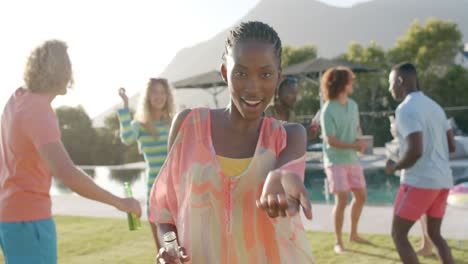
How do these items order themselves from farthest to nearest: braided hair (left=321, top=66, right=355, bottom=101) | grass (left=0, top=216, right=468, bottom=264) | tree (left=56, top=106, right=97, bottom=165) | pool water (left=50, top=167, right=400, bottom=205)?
tree (left=56, top=106, right=97, bottom=165), pool water (left=50, top=167, right=400, bottom=205), braided hair (left=321, top=66, right=355, bottom=101), grass (left=0, top=216, right=468, bottom=264)

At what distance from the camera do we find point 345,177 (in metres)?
5.14

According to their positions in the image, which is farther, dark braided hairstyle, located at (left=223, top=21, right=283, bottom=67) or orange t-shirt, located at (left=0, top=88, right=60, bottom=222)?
orange t-shirt, located at (left=0, top=88, right=60, bottom=222)

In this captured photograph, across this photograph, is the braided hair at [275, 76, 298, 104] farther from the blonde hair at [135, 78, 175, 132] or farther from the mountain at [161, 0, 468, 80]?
the mountain at [161, 0, 468, 80]

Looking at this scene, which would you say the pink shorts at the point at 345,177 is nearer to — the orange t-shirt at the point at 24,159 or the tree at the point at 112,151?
the orange t-shirt at the point at 24,159

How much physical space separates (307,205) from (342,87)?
4.20 metres

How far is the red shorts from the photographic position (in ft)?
12.1

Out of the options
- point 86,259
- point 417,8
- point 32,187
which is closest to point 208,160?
point 32,187

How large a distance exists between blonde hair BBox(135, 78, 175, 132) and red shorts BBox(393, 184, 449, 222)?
2175 millimetres

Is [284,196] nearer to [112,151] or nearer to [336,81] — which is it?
[336,81]

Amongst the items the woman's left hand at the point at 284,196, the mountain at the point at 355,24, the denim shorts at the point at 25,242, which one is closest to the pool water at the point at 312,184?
the denim shorts at the point at 25,242

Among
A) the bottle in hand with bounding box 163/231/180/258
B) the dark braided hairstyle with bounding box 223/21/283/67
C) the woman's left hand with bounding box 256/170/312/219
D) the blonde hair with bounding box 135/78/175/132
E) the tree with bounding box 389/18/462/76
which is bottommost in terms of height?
the bottle in hand with bounding box 163/231/180/258

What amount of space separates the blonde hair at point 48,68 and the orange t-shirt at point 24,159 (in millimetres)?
68

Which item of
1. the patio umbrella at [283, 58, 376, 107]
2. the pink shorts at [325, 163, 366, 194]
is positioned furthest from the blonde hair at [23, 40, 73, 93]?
the patio umbrella at [283, 58, 376, 107]

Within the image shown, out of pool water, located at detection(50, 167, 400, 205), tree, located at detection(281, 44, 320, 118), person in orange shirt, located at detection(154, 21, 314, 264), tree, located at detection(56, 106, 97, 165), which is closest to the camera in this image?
person in orange shirt, located at detection(154, 21, 314, 264)
